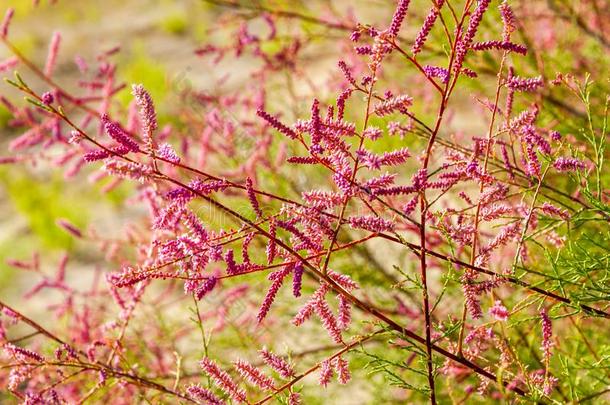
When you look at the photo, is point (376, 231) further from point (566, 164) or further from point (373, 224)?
point (566, 164)

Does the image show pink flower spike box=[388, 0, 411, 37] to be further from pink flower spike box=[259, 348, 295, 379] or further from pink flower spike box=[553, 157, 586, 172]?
pink flower spike box=[259, 348, 295, 379]

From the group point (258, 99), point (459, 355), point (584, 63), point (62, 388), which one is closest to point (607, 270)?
point (459, 355)

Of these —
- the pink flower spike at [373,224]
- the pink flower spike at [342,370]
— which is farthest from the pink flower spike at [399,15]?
the pink flower spike at [342,370]

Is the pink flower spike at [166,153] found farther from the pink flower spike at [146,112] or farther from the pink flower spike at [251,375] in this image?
the pink flower spike at [251,375]

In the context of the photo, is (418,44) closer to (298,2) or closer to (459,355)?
(459,355)

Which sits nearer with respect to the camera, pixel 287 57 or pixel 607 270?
pixel 607 270

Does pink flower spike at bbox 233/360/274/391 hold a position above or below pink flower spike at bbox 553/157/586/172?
below

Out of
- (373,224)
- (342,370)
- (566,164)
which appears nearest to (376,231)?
(373,224)

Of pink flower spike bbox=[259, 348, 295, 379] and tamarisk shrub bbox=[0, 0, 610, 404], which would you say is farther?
pink flower spike bbox=[259, 348, 295, 379]

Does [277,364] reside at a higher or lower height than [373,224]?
lower

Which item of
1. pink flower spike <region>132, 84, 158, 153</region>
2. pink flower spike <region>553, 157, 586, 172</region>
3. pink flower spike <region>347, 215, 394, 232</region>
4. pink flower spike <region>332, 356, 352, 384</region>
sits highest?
pink flower spike <region>553, 157, 586, 172</region>

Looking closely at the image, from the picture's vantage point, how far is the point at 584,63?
2.90m

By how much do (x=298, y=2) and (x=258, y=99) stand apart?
0.64 metres

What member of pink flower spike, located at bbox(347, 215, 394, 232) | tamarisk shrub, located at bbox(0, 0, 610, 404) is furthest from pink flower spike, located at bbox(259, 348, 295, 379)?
pink flower spike, located at bbox(347, 215, 394, 232)
